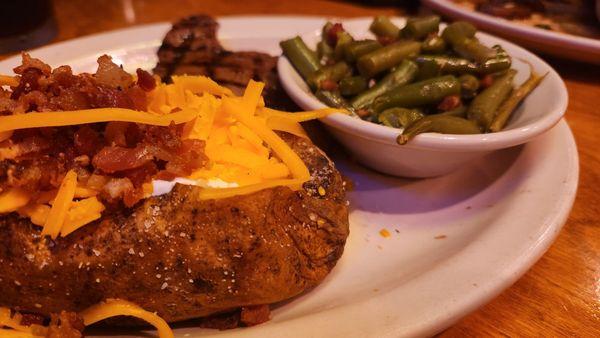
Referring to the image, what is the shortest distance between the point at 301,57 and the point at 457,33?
728mm

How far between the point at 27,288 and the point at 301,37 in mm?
1662

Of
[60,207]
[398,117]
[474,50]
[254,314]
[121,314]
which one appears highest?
[60,207]

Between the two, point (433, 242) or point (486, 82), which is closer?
point (433, 242)

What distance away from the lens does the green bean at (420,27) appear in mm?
2492

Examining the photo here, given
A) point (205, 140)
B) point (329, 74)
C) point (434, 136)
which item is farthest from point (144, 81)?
point (434, 136)

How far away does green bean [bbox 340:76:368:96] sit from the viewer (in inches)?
89.3

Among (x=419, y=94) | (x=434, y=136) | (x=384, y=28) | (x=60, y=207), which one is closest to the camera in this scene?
(x=60, y=207)

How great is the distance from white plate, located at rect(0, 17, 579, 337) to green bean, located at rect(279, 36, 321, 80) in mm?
421

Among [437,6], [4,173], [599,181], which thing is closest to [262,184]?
[4,173]

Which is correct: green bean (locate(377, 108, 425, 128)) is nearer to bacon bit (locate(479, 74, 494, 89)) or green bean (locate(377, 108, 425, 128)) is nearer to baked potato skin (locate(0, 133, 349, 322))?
bacon bit (locate(479, 74, 494, 89))

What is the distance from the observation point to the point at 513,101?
2.24 m

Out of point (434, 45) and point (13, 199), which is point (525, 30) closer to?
point (434, 45)

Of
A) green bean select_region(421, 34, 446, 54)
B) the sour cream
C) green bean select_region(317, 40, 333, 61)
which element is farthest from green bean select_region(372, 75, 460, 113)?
the sour cream

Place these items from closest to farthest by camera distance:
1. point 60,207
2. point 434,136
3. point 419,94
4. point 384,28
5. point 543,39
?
1. point 60,207
2. point 434,136
3. point 419,94
4. point 384,28
5. point 543,39
